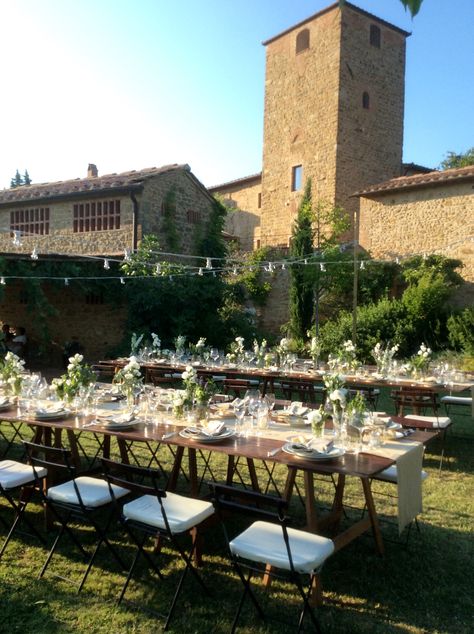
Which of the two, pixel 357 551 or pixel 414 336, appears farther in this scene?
pixel 414 336

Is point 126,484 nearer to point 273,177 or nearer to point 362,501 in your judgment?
point 362,501

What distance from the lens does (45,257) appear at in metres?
13.7

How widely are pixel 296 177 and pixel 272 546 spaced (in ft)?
65.4

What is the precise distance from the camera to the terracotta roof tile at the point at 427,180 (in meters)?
14.7

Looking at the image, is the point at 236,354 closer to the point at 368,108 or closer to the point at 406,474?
the point at 406,474

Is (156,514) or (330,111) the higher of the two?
(330,111)

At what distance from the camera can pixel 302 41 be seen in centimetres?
2125

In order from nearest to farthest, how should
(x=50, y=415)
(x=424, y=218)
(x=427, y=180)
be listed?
(x=50, y=415) → (x=427, y=180) → (x=424, y=218)

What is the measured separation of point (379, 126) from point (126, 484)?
20489mm

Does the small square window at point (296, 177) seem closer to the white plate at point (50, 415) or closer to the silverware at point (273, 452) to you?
the white plate at point (50, 415)

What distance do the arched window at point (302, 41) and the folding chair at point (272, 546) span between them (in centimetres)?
→ 2145

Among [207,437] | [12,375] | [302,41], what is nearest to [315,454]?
[207,437]

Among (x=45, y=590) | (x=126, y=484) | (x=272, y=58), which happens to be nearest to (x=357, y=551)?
(x=126, y=484)

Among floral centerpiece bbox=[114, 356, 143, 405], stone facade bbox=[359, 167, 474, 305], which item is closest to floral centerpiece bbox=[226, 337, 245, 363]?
floral centerpiece bbox=[114, 356, 143, 405]
